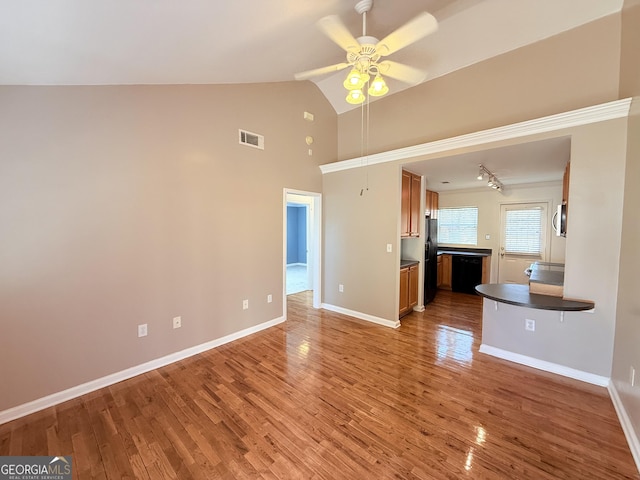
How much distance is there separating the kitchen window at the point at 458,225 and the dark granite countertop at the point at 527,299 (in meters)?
A: 3.55

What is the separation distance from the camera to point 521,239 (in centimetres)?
576

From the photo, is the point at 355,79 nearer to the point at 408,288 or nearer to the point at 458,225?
the point at 408,288

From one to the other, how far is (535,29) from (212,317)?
5003 mm

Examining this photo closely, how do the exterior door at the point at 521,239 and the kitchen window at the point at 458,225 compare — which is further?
the kitchen window at the point at 458,225

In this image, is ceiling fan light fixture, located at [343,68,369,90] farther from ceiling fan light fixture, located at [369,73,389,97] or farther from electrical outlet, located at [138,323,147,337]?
electrical outlet, located at [138,323,147,337]

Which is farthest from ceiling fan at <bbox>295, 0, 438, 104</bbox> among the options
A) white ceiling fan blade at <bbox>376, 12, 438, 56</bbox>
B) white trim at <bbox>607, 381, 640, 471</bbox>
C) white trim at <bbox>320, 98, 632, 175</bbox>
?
white trim at <bbox>607, 381, 640, 471</bbox>

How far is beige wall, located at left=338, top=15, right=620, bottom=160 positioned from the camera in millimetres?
2639

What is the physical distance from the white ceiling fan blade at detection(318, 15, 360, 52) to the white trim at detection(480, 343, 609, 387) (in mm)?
3461

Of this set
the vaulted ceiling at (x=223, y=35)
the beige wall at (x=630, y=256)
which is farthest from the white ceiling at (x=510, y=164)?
the vaulted ceiling at (x=223, y=35)

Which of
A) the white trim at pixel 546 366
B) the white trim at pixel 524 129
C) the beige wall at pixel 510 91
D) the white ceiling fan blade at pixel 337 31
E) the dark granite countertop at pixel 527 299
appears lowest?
the white trim at pixel 546 366

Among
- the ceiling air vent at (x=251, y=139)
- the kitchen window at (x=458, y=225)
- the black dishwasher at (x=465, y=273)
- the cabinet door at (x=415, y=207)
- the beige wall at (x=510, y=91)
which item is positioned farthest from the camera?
the kitchen window at (x=458, y=225)

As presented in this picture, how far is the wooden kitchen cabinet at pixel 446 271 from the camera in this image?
616cm

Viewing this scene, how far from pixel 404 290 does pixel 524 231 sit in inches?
142

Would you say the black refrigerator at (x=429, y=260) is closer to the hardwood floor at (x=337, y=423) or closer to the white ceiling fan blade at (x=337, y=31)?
the hardwood floor at (x=337, y=423)
